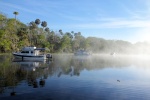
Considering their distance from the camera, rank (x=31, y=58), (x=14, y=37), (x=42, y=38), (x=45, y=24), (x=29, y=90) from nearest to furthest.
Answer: (x=29, y=90) < (x=31, y=58) < (x=14, y=37) < (x=42, y=38) < (x=45, y=24)

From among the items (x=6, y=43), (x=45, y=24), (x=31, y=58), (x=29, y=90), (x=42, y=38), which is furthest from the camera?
(x=45, y=24)

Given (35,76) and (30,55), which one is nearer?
(35,76)

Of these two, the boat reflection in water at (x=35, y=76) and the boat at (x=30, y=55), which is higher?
the boat at (x=30, y=55)

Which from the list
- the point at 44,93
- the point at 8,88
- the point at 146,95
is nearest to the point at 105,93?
the point at 146,95

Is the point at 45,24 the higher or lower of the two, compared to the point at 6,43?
higher

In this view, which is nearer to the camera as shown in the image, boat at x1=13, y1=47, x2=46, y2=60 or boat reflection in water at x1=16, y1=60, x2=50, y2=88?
boat reflection in water at x1=16, y1=60, x2=50, y2=88

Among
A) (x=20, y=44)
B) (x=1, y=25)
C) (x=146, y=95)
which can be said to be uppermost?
(x=1, y=25)

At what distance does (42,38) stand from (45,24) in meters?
29.5

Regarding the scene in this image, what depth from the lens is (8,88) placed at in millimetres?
24750

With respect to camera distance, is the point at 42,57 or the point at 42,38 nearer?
the point at 42,57

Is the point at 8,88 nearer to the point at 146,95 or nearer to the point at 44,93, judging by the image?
the point at 44,93

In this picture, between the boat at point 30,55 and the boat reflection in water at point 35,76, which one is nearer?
the boat reflection in water at point 35,76

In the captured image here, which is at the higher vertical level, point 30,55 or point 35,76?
point 30,55

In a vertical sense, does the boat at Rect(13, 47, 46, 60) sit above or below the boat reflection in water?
above
